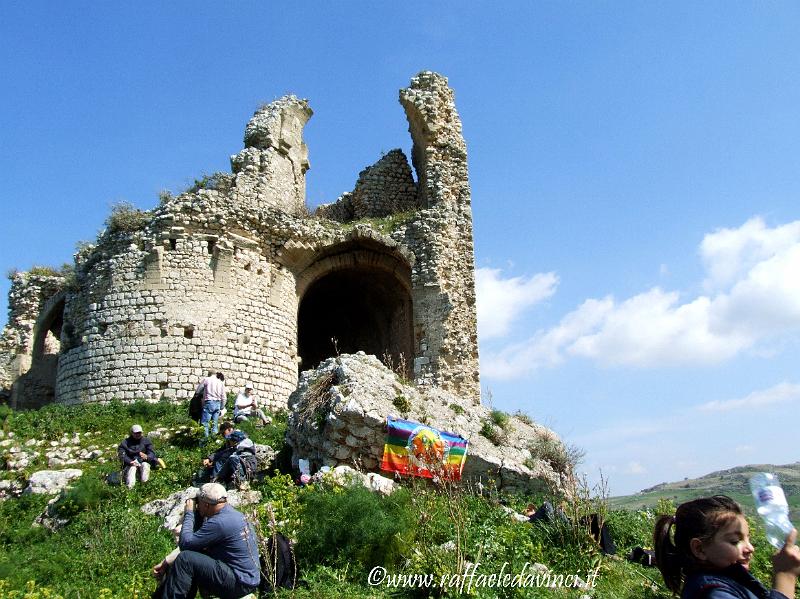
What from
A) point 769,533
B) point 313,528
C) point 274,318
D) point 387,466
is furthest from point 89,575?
point 274,318

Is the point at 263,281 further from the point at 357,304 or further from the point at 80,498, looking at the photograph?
the point at 80,498

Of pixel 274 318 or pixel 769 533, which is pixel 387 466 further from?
pixel 274 318

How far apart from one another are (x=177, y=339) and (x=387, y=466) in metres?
8.06

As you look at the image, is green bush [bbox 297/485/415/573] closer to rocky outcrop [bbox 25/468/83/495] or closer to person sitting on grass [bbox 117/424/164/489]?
person sitting on grass [bbox 117/424/164/489]

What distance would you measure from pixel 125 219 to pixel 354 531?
41.4ft

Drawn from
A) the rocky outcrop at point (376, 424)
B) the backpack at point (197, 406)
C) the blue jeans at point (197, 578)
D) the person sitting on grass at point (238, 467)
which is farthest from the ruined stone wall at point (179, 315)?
the blue jeans at point (197, 578)

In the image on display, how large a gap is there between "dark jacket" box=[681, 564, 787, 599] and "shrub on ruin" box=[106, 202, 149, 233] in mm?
16000

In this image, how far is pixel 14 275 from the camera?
21.7 metres

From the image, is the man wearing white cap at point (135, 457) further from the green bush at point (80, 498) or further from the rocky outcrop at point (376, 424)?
the rocky outcrop at point (376, 424)

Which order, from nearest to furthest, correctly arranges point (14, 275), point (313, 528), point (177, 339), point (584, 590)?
point (584, 590)
point (313, 528)
point (177, 339)
point (14, 275)

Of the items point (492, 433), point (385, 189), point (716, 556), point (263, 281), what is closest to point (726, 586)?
point (716, 556)

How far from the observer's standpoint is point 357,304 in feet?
74.4

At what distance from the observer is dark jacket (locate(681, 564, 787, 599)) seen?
2.65 meters

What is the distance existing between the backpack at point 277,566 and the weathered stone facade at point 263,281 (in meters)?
9.77
